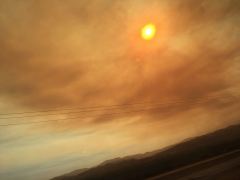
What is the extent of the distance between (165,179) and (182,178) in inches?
79.9

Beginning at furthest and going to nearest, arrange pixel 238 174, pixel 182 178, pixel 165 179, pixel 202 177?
pixel 165 179
pixel 182 178
pixel 202 177
pixel 238 174

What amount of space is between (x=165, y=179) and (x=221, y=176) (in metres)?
5.57

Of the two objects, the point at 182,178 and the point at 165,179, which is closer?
the point at 182,178

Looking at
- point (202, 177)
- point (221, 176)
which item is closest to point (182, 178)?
point (202, 177)

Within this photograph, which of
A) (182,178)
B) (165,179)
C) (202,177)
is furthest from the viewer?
(165,179)

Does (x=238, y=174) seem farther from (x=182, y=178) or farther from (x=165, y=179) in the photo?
(x=165, y=179)

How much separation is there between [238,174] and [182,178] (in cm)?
460

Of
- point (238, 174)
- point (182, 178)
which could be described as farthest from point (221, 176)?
point (182, 178)

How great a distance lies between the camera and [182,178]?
1934 cm

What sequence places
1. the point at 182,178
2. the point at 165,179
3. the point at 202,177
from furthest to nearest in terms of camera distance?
the point at 165,179
the point at 182,178
the point at 202,177

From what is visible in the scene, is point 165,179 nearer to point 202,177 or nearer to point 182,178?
point 182,178

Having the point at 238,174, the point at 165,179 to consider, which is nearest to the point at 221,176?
the point at 238,174

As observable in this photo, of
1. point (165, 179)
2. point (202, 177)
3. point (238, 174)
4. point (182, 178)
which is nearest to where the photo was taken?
point (238, 174)

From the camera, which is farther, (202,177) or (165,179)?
(165,179)
